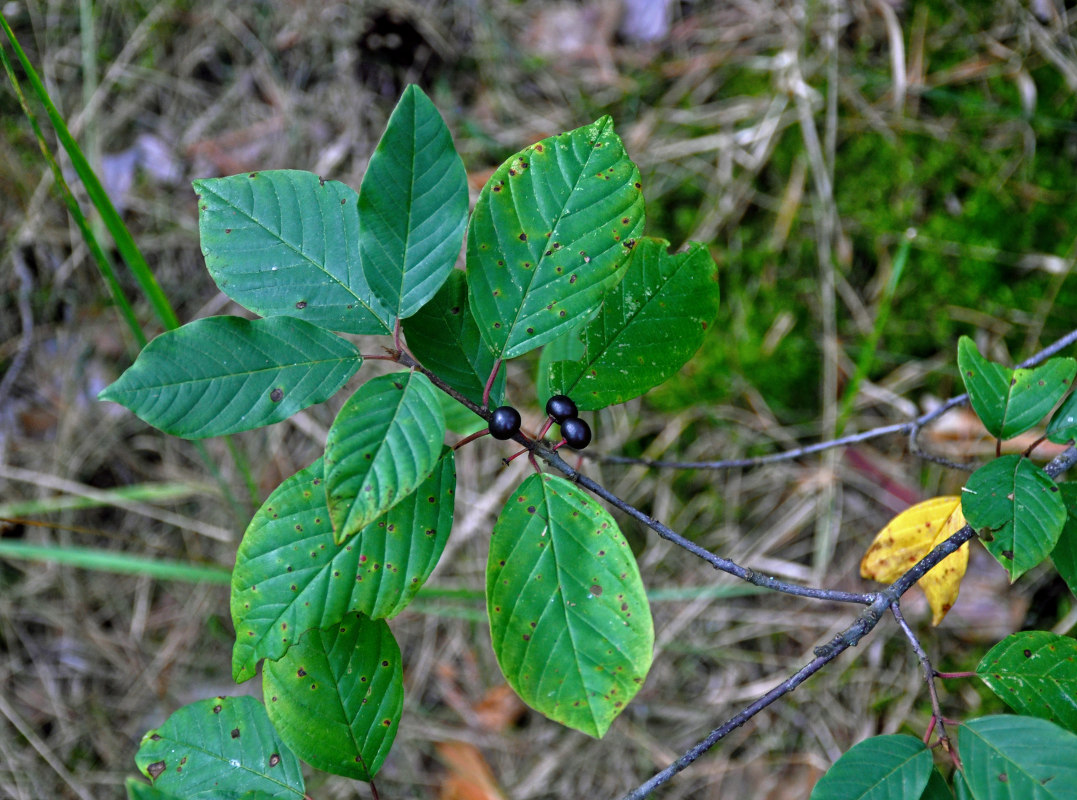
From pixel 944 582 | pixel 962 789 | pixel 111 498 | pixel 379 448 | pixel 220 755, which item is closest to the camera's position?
pixel 379 448

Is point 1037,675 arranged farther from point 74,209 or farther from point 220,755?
point 74,209

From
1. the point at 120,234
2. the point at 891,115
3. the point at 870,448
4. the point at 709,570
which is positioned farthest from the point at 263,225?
the point at 891,115

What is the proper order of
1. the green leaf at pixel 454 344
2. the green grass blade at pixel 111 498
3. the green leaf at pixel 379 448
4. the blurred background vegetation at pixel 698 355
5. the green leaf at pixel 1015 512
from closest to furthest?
the green leaf at pixel 379 448 < the green leaf at pixel 1015 512 < the green leaf at pixel 454 344 < the blurred background vegetation at pixel 698 355 < the green grass blade at pixel 111 498

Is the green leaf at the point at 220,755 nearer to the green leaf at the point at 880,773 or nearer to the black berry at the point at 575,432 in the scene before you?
the black berry at the point at 575,432

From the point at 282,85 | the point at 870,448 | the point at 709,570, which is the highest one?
the point at 282,85

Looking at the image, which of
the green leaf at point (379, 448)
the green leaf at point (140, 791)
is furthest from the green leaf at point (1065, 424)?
the green leaf at point (140, 791)

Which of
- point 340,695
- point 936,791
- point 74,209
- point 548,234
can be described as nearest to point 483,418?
point 548,234

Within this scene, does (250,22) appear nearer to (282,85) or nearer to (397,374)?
(282,85)
